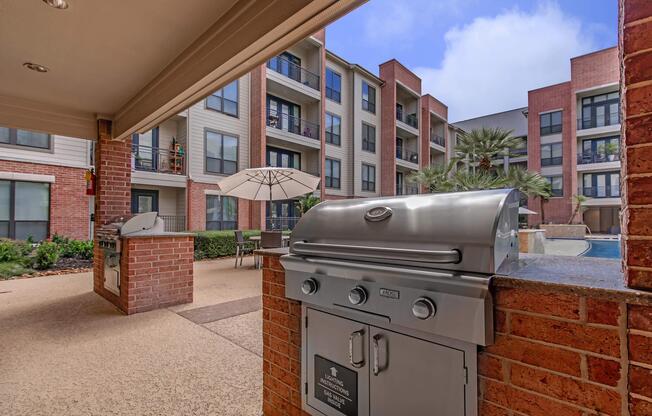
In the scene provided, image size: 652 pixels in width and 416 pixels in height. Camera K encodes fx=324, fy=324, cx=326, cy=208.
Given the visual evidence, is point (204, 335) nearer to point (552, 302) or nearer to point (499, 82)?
point (552, 302)

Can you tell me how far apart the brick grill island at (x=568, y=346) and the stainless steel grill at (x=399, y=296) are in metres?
0.07

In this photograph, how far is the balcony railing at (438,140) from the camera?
2504 cm

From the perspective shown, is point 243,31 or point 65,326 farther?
point 65,326

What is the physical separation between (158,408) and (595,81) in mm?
28723

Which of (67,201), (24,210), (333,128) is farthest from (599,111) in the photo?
(24,210)

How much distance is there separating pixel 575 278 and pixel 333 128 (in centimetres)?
1694

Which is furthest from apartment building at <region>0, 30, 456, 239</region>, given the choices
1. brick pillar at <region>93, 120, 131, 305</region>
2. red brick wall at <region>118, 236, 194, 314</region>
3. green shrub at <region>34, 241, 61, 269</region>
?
red brick wall at <region>118, 236, 194, 314</region>

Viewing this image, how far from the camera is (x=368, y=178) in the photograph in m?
19.2

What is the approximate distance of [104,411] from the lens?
85.7 inches

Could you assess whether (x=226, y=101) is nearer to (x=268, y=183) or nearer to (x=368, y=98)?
(x=268, y=183)

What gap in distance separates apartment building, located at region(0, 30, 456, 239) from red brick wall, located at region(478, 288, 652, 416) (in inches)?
263

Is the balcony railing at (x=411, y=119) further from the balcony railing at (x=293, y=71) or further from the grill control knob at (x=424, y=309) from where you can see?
the grill control knob at (x=424, y=309)

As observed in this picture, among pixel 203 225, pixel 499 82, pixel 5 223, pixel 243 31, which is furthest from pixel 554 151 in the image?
pixel 5 223

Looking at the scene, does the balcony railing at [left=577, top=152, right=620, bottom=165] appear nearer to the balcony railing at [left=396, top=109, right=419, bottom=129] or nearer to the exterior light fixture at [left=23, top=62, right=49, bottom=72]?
the balcony railing at [left=396, top=109, right=419, bottom=129]
